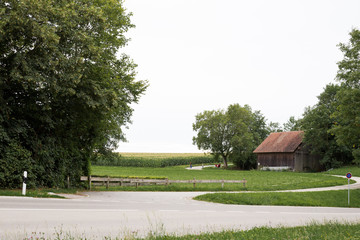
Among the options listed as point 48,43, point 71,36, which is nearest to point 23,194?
point 48,43

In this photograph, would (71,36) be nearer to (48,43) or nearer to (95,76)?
(48,43)

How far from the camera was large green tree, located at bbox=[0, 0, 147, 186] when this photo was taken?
59.0 ft

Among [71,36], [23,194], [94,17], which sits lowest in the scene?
[23,194]

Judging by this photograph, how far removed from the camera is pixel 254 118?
321 feet

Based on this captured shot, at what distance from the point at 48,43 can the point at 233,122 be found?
71331mm

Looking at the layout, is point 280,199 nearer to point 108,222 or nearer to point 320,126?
point 108,222

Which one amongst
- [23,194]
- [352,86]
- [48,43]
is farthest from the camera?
[352,86]

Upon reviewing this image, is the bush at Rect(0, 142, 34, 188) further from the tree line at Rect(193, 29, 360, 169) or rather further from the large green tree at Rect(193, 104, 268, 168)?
the large green tree at Rect(193, 104, 268, 168)

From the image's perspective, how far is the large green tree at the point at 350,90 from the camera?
30.3 m

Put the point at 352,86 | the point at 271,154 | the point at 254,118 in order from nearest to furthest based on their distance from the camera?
the point at 352,86 < the point at 271,154 < the point at 254,118

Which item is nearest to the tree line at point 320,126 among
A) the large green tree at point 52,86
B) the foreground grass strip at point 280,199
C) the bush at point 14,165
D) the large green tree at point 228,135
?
the large green tree at point 228,135

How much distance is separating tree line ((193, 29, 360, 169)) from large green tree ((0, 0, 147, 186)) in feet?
64.0

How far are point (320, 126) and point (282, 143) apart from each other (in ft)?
33.0

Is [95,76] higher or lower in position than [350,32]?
lower
